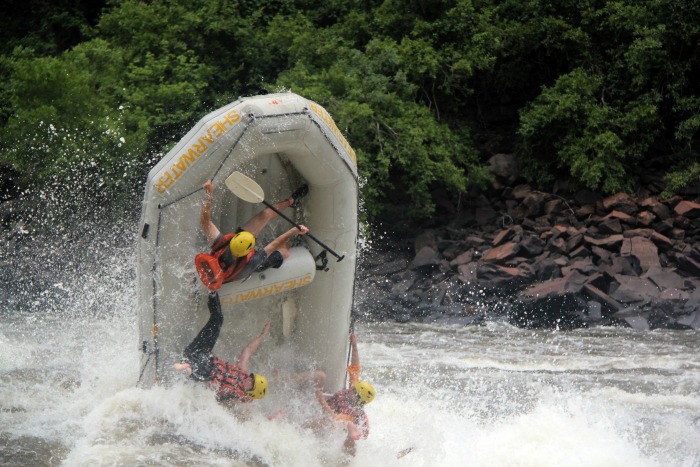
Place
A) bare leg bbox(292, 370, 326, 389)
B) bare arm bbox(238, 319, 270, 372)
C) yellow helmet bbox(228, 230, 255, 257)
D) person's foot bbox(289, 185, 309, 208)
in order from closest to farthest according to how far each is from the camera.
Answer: yellow helmet bbox(228, 230, 255, 257) → bare arm bbox(238, 319, 270, 372) → person's foot bbox(289, 185, 309, 208) → bare leg bbox(292, 370, 326, 389)

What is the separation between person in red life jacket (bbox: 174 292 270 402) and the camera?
21.9 feet

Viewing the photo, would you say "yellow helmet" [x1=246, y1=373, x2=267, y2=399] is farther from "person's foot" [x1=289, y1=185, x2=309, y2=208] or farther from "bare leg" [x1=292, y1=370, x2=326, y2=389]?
"person's foot" [x1=289, y1=185, x2=309, y2=208]

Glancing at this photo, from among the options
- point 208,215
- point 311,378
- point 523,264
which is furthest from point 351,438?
point 523,264

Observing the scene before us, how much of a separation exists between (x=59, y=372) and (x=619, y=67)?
9.80m

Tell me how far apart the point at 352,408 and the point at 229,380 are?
91 centimetres

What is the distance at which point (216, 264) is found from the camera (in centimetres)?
655

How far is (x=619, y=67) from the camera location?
48.4ft

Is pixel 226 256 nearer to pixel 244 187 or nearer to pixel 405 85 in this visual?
pixel 244 187

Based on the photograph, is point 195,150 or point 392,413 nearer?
point 195,150

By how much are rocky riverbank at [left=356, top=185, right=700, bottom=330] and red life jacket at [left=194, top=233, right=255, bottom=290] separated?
6258mm

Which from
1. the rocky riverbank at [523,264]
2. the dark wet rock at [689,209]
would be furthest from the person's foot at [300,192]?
the dark wet rock at [689,209]

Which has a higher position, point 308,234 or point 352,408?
point 308,234

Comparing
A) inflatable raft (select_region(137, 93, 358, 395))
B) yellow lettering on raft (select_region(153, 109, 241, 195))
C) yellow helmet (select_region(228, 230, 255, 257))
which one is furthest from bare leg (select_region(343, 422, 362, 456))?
yellow lettering on raft (select_region(153, 109, 241, 195))

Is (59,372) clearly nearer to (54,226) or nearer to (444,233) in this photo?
(54,226)
